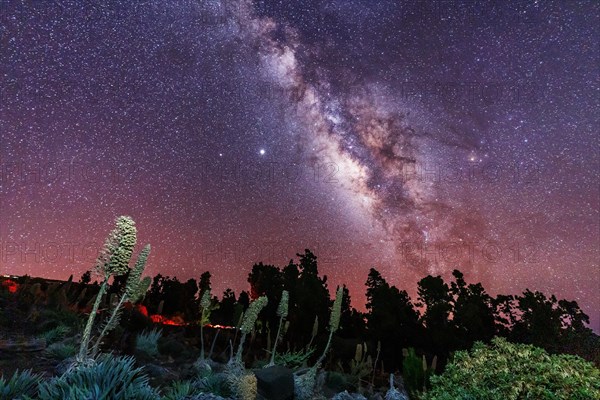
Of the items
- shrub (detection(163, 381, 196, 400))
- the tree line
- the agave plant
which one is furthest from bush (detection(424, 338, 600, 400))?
the tree line

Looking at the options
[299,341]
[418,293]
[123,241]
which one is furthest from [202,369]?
[418,293]

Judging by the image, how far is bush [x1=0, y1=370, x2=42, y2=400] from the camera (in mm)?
6012

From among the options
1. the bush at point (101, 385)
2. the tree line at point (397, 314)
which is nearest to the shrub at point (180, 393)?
the bush at point (101, 385)

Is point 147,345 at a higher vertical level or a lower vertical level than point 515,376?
lower

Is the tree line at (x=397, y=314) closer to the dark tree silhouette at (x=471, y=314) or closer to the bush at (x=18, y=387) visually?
the dark tree silhouette at (x=471, y=314)

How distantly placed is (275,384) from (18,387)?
6.13 meters

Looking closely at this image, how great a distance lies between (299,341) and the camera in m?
25.2

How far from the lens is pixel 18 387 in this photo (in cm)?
634

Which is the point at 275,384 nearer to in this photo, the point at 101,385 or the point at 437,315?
the point at 101,385

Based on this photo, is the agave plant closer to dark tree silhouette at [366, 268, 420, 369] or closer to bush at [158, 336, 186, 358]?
bush at [158, 336, 186, 358]

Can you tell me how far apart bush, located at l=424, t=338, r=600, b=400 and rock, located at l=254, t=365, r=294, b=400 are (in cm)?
429

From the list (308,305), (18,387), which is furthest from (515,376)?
(308,305)

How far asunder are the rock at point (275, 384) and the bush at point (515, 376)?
14.1 feet

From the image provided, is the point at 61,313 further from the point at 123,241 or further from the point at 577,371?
the point at 577,371
